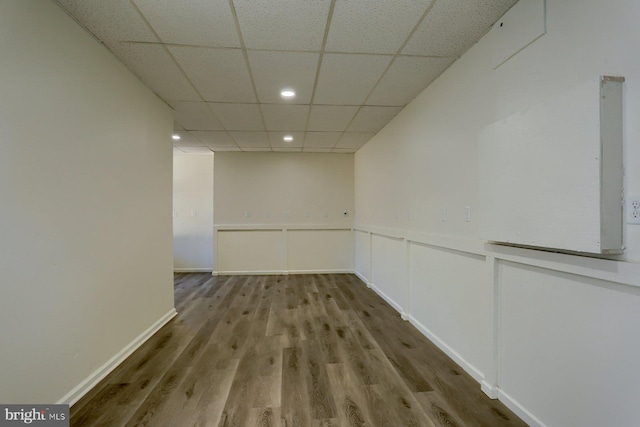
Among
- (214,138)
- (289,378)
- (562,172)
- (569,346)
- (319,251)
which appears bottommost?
(289,378)

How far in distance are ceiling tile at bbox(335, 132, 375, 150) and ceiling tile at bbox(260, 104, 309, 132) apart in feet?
2.61

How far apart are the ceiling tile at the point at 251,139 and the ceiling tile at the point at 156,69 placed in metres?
1.31

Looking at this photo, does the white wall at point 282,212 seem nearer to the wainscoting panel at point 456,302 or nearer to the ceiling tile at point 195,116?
the ceiling tile at point 195,116

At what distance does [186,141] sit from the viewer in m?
4.62

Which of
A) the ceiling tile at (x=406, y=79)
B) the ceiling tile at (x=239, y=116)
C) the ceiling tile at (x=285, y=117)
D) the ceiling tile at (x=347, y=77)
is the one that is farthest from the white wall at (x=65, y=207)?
Result: the ceiling tile at (x=406, y=79)

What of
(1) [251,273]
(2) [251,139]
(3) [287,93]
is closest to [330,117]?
(3) [287,93]

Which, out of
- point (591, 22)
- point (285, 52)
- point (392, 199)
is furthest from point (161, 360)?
point (591, 22)

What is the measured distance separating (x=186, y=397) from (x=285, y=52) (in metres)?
2.53

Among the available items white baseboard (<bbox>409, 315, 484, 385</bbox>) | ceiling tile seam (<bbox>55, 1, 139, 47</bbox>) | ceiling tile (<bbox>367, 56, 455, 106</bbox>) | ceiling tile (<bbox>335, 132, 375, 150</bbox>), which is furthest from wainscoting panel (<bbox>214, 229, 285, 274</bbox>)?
ceiling tile seam (<bbox>55, 1, 139, 47</bbox>)

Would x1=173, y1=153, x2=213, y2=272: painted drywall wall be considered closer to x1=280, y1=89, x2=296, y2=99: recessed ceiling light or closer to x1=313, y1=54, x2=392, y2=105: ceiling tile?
x1=280, y1=89, x2=296, y2=99: recessed ceiling light

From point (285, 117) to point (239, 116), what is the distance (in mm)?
570

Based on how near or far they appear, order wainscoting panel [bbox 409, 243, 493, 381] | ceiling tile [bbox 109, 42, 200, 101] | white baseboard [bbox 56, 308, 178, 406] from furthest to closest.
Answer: ceiling tile [bbox 109, 42, 200, 101], wainscoting panel [bbox 409, 243, 493, 381], white baseboard [bbox 56, 308, 178, 406]

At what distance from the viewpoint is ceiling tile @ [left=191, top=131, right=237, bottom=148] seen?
4168 mm

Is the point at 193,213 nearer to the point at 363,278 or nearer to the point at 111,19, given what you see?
the point at 363,278
